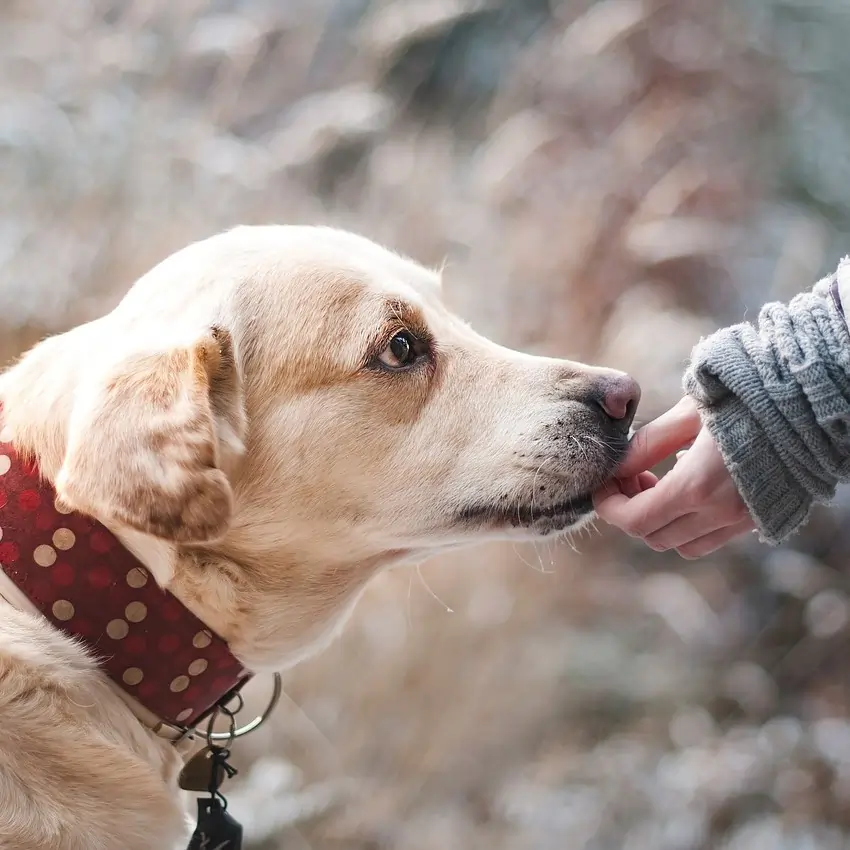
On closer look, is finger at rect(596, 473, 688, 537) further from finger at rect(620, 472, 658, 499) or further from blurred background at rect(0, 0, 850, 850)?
blurred background at rect(0, 0, 850, 850)

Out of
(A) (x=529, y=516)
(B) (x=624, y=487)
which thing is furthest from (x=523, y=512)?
(B) (x=624, y=487)

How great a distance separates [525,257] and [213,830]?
139cm

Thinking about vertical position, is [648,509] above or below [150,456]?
below

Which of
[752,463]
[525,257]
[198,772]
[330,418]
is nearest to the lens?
[752,463]

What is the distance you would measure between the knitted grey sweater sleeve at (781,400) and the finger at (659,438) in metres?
0.10

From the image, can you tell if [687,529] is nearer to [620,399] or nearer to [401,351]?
[620,399]

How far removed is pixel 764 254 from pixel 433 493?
1.12 m

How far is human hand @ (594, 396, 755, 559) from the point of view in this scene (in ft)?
3.24

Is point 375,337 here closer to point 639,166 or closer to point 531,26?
point 639,166

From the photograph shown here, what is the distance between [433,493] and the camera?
106 centimetres

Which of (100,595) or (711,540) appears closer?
(100,595)

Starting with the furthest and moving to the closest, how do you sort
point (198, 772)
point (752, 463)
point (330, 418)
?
point (198, 772) < point (330, 418) < point (752, 463)

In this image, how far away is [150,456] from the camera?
83cm

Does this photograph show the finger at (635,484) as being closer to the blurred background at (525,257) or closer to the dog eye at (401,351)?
the dog eye at (401,351)
